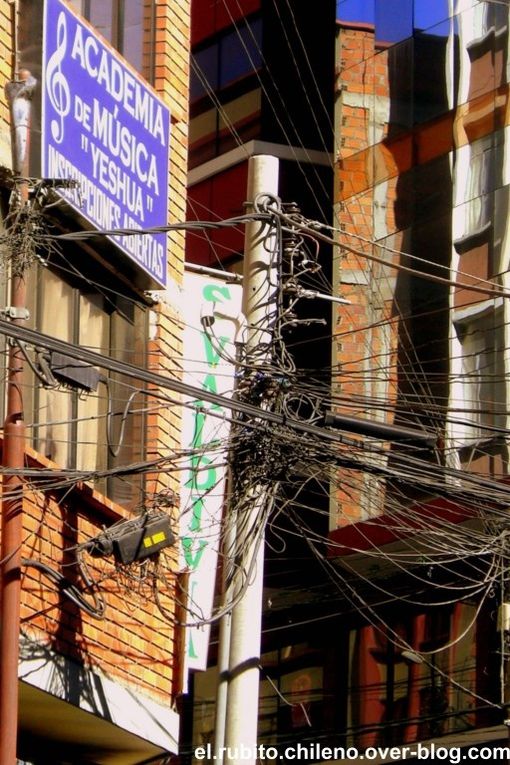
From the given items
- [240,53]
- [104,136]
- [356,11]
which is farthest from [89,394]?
[240,53]

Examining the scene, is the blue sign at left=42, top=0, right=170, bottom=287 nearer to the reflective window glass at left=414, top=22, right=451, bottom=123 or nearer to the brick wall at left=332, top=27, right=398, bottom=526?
the brick wall at left=332, top=27, right=398, bottom=526

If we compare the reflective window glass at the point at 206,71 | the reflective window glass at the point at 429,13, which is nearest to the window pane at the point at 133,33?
the reflective window glass at the point at 429,13

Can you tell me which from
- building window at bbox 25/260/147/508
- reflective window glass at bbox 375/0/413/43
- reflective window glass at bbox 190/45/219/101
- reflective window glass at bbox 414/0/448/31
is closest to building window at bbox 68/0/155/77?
building window at bbox 25/260/147/508

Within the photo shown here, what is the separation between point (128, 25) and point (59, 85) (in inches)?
83.6

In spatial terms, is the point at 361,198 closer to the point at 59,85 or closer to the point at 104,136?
the point at 104,136

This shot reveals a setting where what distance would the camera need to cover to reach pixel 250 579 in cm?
1073

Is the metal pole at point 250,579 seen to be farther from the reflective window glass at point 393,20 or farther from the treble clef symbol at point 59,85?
the reflective window glass at point 393,20

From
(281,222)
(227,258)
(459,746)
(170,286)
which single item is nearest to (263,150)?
(227,258)

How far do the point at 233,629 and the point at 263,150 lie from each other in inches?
889

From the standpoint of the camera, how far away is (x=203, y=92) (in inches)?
1337

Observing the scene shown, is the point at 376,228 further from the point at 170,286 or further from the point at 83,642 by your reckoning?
the point at 83,642

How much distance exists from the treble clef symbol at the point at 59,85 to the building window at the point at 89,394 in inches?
37.5

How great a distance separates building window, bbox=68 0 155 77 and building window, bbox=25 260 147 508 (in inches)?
75.8

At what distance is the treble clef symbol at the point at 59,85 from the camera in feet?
38.1
